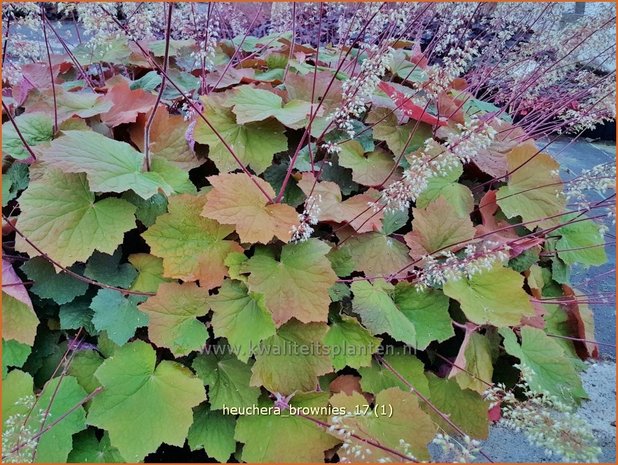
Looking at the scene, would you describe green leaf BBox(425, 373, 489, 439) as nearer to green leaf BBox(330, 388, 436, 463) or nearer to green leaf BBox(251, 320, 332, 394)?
green leaf BBox(330, 388, 436, 463)

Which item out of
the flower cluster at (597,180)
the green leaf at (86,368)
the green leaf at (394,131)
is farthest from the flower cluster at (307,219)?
the flower cluster at (597,180)

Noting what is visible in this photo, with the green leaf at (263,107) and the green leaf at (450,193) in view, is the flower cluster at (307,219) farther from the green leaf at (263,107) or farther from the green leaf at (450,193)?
the green leaf at (450,193)

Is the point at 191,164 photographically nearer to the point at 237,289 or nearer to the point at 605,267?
the point at 237,289

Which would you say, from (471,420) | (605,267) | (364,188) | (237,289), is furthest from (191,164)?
(605,267)

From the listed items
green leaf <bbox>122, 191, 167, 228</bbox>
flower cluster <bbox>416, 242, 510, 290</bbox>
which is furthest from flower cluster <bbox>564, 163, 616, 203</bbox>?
green leaf <bbox>122, 191, 167, 228</bbox>

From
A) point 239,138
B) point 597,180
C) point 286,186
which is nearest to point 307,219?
point 286,186

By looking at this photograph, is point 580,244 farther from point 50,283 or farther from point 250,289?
point 50,283
